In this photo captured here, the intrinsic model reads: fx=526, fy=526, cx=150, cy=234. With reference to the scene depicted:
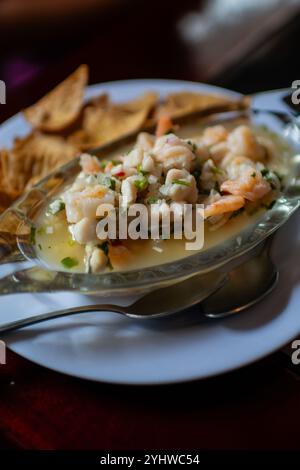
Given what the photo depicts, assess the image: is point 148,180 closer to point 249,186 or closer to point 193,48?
point 249,186

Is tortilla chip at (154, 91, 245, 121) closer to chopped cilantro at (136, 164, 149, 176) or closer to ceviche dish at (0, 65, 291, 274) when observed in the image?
ceviche dish at (0, 65, 291, 274)

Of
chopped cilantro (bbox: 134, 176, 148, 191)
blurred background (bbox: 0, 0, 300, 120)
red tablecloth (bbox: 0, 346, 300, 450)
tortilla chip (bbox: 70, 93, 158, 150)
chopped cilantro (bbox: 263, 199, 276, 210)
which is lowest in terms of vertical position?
red tablecloth (bbox: 0, 346, 300, 450)

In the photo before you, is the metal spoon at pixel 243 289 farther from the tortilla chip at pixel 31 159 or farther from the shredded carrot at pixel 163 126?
the tortilla chip at pixel 31 159

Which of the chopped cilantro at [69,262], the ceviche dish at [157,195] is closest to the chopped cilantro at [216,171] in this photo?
the ceviche dish at [157,195]

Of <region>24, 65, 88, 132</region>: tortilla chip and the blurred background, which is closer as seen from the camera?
<region>24, 65, 88, 132</region>: tortilla chip

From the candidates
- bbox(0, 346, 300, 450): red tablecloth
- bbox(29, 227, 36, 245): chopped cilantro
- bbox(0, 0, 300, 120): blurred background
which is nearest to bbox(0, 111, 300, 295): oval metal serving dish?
bbox(29, 227, 36, 245): chopped cilantro
